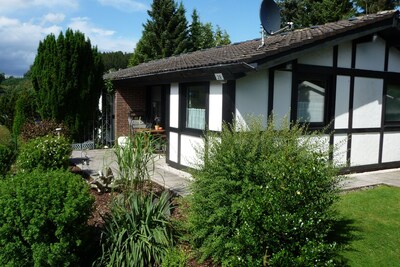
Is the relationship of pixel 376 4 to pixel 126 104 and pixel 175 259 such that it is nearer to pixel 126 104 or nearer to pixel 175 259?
pixel 126 104

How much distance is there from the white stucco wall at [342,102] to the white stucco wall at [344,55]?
320 mm

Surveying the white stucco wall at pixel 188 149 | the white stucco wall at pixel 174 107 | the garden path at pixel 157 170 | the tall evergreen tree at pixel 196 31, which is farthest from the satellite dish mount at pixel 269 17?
the tall evergreen tree at pixel 196 31

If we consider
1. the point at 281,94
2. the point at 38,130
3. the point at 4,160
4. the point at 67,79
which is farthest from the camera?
the point at 67,79

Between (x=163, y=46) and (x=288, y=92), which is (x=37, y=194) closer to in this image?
(x=288, y=92)

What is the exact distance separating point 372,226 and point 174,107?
5535mm

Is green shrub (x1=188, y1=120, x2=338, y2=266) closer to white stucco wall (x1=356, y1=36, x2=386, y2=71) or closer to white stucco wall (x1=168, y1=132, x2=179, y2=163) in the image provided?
white stucco wall (x1=168, y1=132, x2=179, y2=163)

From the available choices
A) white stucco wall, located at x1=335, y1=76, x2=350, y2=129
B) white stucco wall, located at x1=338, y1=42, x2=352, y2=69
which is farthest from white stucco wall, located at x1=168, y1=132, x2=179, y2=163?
white stucco wall, located at x1=338, y1=42, x2=352, y2=69

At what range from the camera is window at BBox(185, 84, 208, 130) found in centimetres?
840

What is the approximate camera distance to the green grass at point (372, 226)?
4641 mm

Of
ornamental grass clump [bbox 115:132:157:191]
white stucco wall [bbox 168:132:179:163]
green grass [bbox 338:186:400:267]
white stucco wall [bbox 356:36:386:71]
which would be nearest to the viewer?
green grass [bbox 338:186:400:267]

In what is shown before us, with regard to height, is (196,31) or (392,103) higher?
(196,31)

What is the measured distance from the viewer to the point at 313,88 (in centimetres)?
870

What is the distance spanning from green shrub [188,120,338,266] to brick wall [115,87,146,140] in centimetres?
958

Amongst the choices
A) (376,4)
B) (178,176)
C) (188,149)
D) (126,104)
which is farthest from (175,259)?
(376,4)
